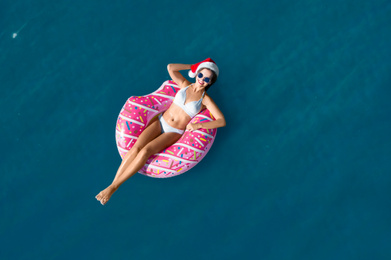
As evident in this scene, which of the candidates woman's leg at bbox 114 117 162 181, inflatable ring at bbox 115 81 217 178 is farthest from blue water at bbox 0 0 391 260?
woman's leg at bbox 114 117 162 181

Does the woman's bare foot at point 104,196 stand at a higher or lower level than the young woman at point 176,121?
lower

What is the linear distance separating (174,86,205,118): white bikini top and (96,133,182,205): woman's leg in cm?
34

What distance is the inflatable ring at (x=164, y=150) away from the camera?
363 cm

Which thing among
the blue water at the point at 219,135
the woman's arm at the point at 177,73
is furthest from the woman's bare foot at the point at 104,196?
the woman's arm at the point at 177,73

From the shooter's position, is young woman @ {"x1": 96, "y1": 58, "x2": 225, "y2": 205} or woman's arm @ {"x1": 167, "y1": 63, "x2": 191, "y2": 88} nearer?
young woman @ {"x1": 96, "y1": 58, "x2": 225, "y2": 205}

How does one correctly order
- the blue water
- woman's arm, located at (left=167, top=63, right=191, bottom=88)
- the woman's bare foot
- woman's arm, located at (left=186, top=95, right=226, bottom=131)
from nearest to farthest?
the woman's bare foot → woman's arm, located at (left=186, top=95, right=226, bottom=131) → woman's arm, located at (left=167, top=63, right=191, bottom=88) → the blue water

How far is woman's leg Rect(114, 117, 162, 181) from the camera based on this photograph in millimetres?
3587

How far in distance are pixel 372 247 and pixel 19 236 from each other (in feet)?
11.4

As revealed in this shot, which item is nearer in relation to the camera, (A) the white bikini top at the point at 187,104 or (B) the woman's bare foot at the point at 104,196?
(B) the woman's bare foot at the point at 104,196

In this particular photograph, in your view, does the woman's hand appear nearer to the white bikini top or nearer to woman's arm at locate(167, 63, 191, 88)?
the white bikini top

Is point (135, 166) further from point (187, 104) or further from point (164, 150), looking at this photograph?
point (187, 104)

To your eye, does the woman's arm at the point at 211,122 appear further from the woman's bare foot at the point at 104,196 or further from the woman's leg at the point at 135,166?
the woman's bare foot at the point at 104,196

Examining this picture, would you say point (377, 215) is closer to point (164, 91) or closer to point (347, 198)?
point (347, 198)

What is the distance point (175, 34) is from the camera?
414cm
